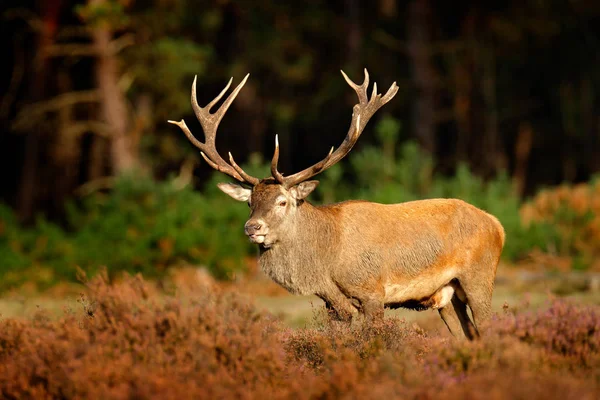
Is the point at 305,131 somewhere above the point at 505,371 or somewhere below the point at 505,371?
below

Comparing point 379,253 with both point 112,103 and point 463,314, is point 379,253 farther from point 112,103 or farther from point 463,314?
point 112,103

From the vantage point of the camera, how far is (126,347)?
725 cm

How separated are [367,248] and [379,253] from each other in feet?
0.42

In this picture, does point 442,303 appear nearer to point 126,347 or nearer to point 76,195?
point 126,347

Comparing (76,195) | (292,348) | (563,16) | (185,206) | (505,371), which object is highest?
(563,16)

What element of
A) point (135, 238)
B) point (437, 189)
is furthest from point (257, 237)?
point (437, 189)

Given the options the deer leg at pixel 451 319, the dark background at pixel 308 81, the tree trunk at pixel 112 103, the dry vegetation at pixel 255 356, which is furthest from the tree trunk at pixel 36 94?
the dry vegetation at pixel 255 356

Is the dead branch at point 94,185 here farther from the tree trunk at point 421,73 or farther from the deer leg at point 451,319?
the deer leg at point 451,319

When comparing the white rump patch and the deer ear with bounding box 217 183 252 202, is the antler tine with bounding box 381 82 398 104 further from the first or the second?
the white rump patch

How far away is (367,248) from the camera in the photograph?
31.7 feet

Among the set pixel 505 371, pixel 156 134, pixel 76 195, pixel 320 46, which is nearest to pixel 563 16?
pixel 320 46

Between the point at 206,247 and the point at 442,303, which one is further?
the point at 206,247

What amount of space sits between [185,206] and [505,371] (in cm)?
1406

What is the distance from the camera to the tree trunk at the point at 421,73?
1141 inches
